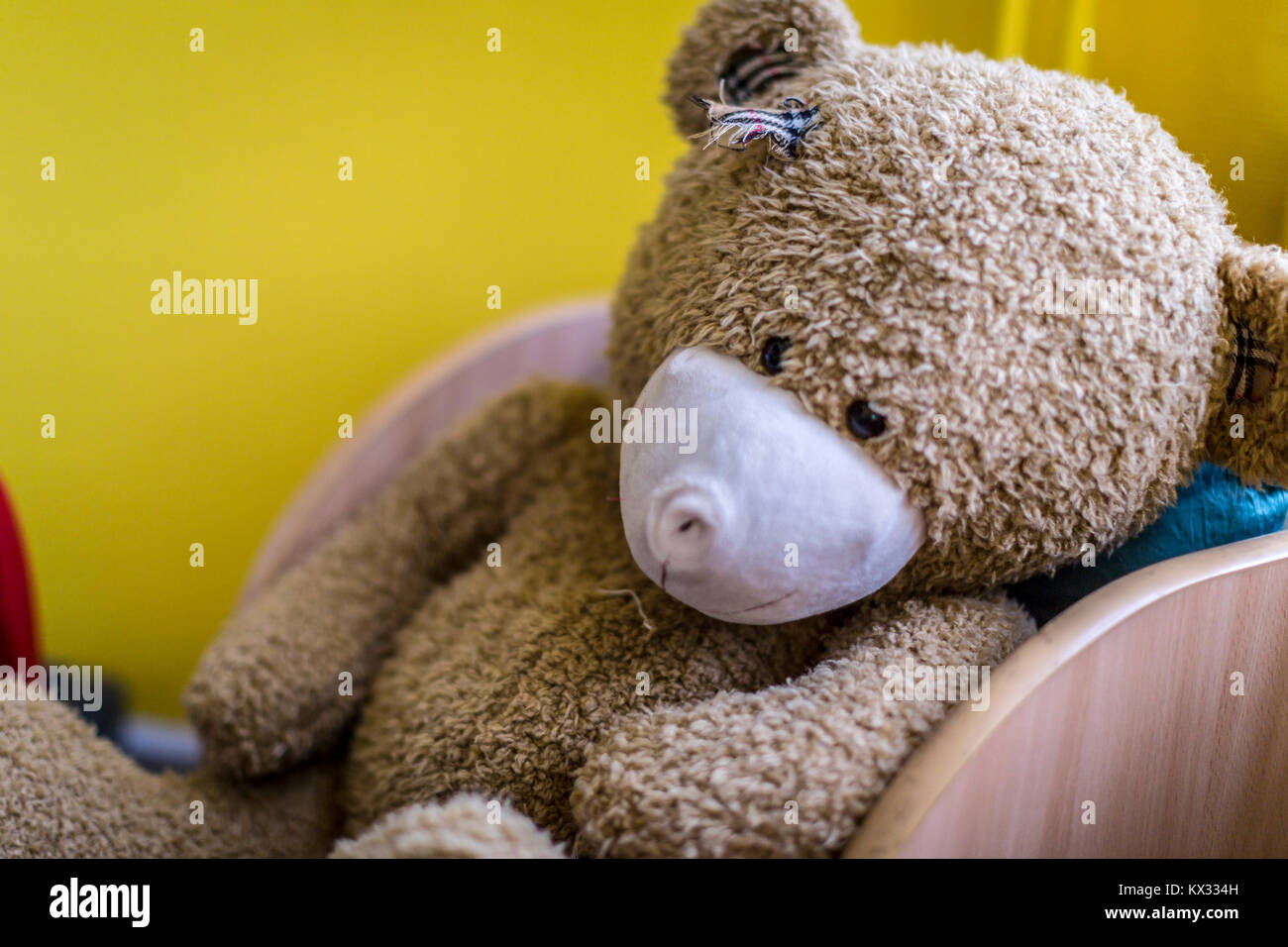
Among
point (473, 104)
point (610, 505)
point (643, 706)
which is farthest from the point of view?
point (473, 104)

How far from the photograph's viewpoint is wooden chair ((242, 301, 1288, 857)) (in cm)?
50

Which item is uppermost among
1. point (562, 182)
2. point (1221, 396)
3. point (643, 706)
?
point (562, 182)

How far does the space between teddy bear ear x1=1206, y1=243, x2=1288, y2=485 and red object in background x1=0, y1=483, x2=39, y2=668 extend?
37.2 inches

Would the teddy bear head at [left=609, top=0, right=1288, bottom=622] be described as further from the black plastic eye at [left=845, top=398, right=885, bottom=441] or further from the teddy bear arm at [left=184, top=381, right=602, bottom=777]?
the teddy bear arm at [left=184, top=381, right=602, bottom=777]

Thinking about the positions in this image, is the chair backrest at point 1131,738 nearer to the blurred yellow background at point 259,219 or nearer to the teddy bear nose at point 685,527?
the teddy bear nose at point 685,527

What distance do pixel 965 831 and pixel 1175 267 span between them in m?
0.33

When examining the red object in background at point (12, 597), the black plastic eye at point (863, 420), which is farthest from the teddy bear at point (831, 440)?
the red object in background at point (12, 597)

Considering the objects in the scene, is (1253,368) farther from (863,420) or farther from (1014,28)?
(1014,28)

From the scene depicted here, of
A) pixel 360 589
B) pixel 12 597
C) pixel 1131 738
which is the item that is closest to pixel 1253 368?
pixel 1131 738

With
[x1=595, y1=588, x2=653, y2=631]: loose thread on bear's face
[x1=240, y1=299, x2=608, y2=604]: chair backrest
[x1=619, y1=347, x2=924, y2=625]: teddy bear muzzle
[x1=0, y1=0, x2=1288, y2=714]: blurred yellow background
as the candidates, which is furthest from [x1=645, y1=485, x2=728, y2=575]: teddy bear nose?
[x1=0, y1=0, x2=1288, y2=714]: blurred yellow background

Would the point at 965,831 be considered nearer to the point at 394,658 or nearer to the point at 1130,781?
the point at 1130,781

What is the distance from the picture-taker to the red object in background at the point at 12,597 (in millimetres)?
866
